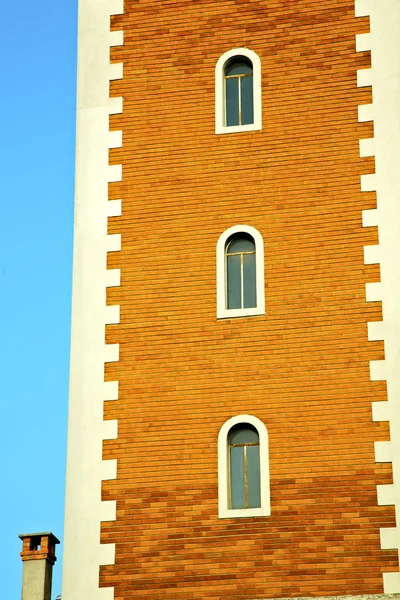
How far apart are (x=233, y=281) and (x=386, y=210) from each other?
2337mm

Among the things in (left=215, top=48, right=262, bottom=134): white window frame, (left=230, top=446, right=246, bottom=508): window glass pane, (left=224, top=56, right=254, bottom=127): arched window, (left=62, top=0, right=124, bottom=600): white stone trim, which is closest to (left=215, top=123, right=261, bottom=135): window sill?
(left=215, top=48, right=262, bottom=134): white window frame

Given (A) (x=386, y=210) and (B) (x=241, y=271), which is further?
(B) (x=241, y=271)

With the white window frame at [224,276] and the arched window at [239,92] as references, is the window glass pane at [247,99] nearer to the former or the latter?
the arched window at [239,92]

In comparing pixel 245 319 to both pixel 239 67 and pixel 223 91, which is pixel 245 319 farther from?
pixel 239 67

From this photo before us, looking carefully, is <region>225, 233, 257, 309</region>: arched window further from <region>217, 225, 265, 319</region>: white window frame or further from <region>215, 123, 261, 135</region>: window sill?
<region>215, 123, 261, 135</region>: window sill

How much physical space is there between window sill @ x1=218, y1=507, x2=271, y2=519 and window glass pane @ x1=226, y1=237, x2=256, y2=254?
377 centimetres

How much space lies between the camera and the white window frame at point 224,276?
69.6 ft

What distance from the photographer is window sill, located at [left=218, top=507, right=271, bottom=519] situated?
2008 cm

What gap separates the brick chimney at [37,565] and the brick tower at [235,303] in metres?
2.57

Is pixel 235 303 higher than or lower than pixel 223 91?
lower

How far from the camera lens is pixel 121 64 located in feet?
76.2

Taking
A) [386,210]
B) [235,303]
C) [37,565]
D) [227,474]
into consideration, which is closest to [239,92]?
[386,210]

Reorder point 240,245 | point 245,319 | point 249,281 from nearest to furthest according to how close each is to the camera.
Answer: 1. point 245,319
2. point 249,281
3. point 240,245

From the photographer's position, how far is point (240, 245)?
71.3 ft
